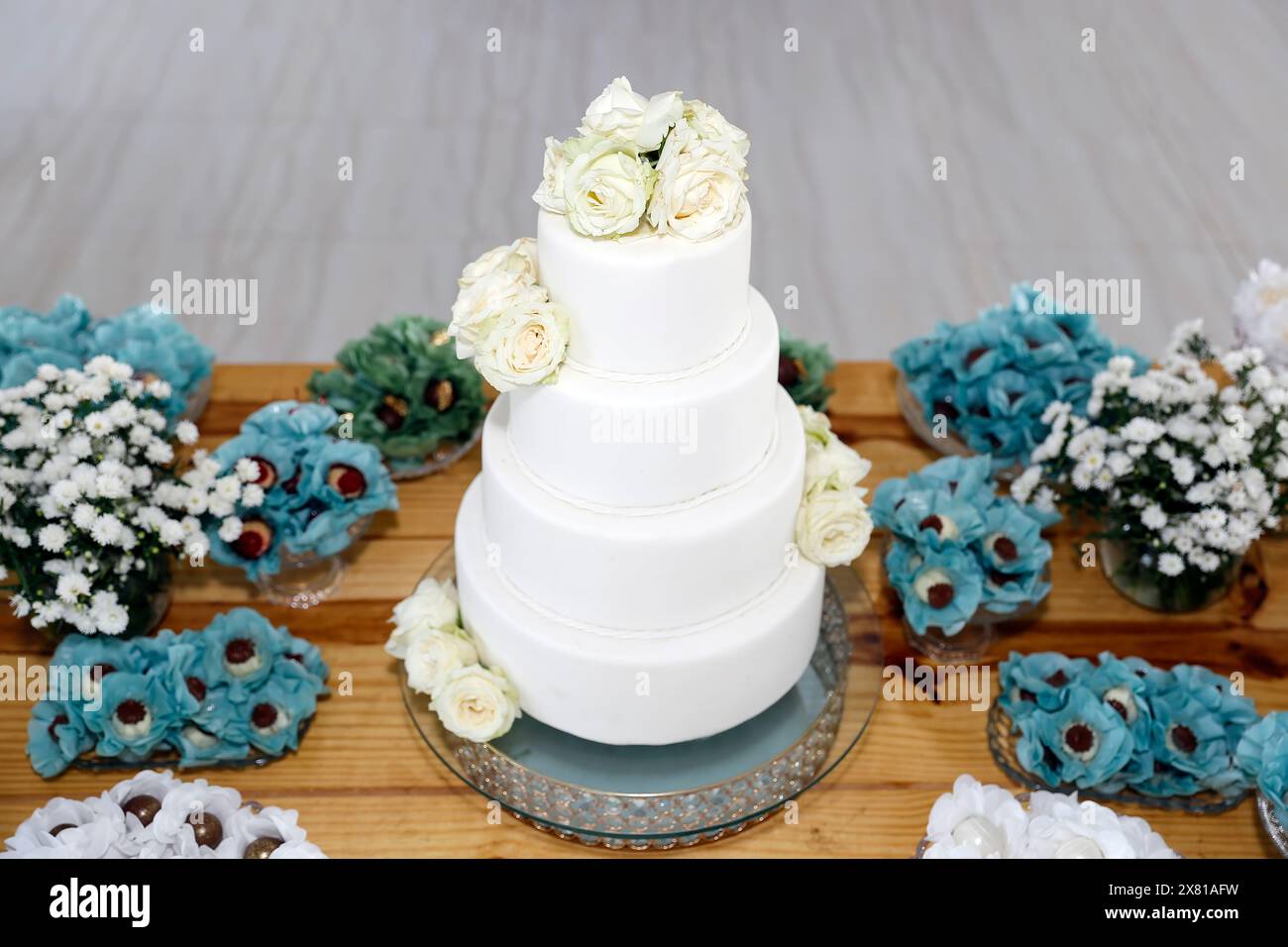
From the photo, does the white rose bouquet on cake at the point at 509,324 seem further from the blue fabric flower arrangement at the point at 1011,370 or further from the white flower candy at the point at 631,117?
the blue fabric flower arrangement at the point at 1011,370

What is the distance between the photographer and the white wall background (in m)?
4.53

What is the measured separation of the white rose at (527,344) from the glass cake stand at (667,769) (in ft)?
2.18

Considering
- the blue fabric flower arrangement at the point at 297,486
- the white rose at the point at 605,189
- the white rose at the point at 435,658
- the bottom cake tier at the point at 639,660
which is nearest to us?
the white rose at the point at 605,189

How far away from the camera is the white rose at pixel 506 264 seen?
190 cm

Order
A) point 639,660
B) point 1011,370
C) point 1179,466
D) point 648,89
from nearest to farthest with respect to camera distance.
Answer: point 639,660 < point 1179,466 < point 1011,370 < point 648,89

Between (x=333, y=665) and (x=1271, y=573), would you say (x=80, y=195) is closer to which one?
(x=333, y=665)

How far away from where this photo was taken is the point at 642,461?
1882mm

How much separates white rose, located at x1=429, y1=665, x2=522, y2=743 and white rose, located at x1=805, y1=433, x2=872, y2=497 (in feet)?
1.99

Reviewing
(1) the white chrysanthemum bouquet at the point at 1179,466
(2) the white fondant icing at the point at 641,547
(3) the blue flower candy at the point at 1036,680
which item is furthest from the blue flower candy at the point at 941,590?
(2) the white fondant icing at the point at 641,547

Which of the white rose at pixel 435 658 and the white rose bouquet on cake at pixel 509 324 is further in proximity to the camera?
the white rose at pixel 435 658

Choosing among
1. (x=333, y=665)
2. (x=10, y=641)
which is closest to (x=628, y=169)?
(x=333, y=665)

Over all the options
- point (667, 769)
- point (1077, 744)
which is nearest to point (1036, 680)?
point (1077, 744)

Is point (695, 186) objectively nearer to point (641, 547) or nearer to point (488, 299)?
point (488, 299)

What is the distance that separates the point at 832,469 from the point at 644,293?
0.57 meters
